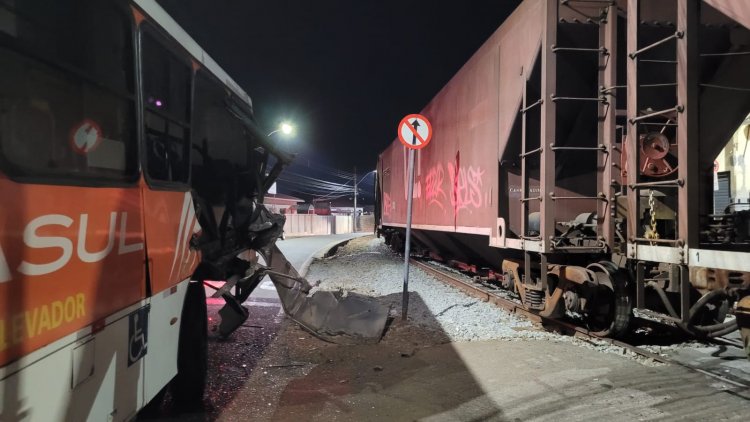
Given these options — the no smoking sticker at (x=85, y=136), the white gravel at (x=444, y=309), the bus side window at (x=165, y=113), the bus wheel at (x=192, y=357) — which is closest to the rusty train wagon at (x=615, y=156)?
the white gravel at (x=444, y=309)

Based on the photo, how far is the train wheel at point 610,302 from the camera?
16.7 feet

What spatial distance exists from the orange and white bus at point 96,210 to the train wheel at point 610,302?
414cm

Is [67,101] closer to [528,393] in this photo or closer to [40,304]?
[40,304]

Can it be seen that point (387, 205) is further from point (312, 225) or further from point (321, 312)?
point (312, 225)

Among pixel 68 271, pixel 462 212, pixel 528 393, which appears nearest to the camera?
pixel 68 271

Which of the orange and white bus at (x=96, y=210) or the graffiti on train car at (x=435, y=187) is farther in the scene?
the graffiti on train car at (x=435, y=187)

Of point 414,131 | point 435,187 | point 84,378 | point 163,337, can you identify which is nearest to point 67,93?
point 84,378

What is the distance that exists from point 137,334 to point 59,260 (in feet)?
3.02

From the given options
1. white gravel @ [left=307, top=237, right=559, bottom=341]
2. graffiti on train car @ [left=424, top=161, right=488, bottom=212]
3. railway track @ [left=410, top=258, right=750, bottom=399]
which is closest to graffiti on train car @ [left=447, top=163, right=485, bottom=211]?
graffiti on train car @ [left=424, top=161, right=488, bottom=212]

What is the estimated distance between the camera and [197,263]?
3814 mm

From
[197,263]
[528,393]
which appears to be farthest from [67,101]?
[528,393]

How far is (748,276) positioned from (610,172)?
1.92 meters

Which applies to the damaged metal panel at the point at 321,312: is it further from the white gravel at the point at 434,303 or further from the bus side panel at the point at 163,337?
the bus side panel at the point at 163,337

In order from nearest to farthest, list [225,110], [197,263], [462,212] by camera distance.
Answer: [197,263] < [225,110] < [462,212]
